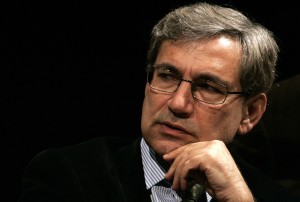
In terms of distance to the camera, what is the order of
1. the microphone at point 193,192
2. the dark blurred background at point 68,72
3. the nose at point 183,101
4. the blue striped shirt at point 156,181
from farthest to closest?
the dark blurred background at point 68,72 < the blue striped shirt at point 156,181 < the nose at point 183,101 < the microphone at point 193,192

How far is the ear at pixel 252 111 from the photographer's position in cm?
262

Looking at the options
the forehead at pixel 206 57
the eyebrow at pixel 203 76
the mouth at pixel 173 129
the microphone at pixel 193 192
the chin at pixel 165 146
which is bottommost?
the microphone at pixel 193 192

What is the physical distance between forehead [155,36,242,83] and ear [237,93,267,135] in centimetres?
21

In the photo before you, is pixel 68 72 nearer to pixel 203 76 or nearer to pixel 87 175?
pixel 87 175

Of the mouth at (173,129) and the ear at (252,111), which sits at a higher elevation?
the mouth at (173,129)

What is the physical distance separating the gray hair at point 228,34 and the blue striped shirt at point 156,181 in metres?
0.42

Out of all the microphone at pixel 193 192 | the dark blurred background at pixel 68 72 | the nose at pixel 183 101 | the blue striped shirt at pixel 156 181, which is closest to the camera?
the microphone at pixel 193 192

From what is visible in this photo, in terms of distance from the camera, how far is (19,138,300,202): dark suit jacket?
2.30 m

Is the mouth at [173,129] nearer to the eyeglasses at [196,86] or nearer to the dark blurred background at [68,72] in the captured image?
the eyeglasses at [196,86]

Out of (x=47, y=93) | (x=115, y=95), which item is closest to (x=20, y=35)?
(x=47, y=93)

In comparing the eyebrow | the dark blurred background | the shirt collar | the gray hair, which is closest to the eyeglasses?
the eyebrow

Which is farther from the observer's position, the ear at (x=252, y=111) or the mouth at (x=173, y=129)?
the ear at (x=252, y=111)

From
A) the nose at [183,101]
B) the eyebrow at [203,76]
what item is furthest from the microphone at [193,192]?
the eyebrow at [203,76]

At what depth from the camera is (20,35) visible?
282cm
